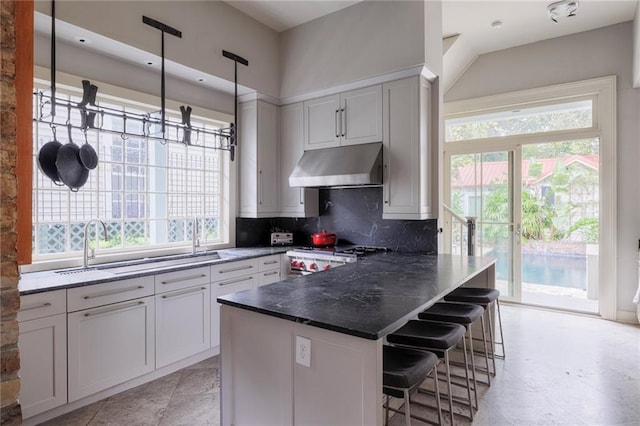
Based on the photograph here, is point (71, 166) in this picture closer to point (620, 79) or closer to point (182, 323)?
point (182, 323)

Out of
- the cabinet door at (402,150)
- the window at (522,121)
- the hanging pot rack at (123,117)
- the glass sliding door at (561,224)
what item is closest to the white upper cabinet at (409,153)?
Answer: the cabinet door at (402,150)

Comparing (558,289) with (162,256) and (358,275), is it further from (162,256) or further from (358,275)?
(162,256)

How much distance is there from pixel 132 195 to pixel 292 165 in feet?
5.67

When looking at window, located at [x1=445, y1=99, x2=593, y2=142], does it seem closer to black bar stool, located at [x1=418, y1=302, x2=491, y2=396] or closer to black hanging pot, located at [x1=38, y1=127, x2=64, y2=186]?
black bar stool, located at [x1=418, y1=302, x2=491, y2=396]

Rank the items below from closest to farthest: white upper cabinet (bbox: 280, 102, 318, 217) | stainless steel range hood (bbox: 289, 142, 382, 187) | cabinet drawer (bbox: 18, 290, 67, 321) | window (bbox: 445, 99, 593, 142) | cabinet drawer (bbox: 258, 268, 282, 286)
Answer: cabinet drawer (bbox: 18, 290, 67, 321) < stainless steel range hood (bbox: 289, 142, 382, 187) < cabinet drawer (bbox: 258, 268, 282, 286) < white upper cabinet (bbox: 280, 102, 318, 217) < window (bbox: 445, 99, 593, 142)

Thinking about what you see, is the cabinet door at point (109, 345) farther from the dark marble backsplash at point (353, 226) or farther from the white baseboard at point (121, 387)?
the dark marble backsplash at point (353, 226)

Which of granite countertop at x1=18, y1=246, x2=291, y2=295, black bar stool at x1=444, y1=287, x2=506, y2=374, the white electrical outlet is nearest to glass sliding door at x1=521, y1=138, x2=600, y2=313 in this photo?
black bar stool at x1=444, y1=287, x2=506, y2=374

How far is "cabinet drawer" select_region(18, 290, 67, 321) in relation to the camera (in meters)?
2.14

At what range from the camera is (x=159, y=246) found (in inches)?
140

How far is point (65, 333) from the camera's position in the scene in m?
2.33

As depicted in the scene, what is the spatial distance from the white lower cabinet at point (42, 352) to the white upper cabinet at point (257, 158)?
2165 mm

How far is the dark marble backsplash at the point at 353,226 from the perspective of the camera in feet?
12.6

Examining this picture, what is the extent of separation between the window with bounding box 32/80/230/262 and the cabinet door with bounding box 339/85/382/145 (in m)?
1.37

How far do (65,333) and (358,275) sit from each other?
1.93 meters
